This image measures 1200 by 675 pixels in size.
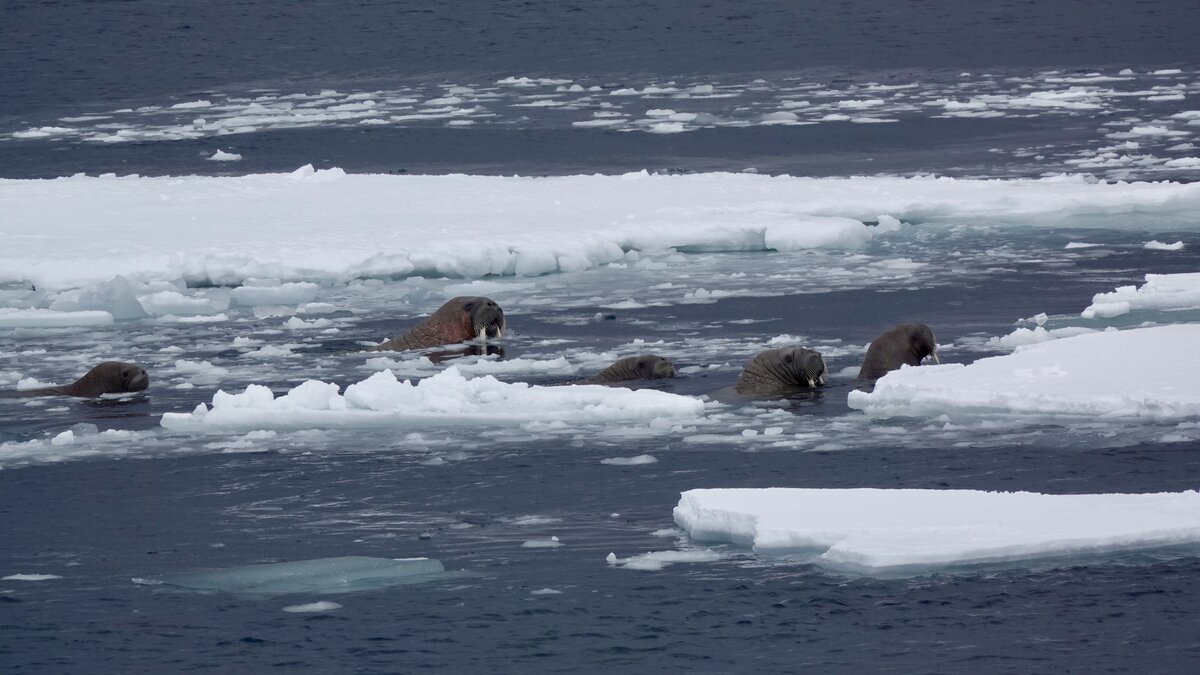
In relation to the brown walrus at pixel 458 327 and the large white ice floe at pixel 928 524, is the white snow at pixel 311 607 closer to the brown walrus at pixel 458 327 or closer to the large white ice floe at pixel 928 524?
the large white ice floe at pixel 928 524

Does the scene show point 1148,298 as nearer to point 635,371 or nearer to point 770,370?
point 770,370

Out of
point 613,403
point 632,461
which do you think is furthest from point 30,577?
point 613,403

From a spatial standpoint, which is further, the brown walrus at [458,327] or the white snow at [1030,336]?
the brown walrus at [458,327]

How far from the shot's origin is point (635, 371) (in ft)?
31.9

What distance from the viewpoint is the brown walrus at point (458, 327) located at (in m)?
11.0

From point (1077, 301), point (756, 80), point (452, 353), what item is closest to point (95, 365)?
point (452, 353)

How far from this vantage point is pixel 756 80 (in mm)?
27750

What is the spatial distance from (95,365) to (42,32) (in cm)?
2767

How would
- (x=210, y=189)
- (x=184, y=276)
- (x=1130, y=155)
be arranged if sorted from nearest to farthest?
(x=184, y=276)
(x=210, y=189)
(x=1130, y=155)

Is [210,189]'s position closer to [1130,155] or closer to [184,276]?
[184,276]

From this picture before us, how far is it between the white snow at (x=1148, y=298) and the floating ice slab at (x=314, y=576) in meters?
5.33

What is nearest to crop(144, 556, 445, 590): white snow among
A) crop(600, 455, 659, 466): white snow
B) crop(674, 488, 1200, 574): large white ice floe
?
crop(674, 488, 1200, 574): large white ice floe

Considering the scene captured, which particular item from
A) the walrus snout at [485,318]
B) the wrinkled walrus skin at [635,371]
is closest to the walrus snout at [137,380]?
the walrus snout at [485,318]

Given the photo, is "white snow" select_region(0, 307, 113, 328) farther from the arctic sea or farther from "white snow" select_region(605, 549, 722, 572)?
"white snow" select_region(605, 549, 722, 572)
